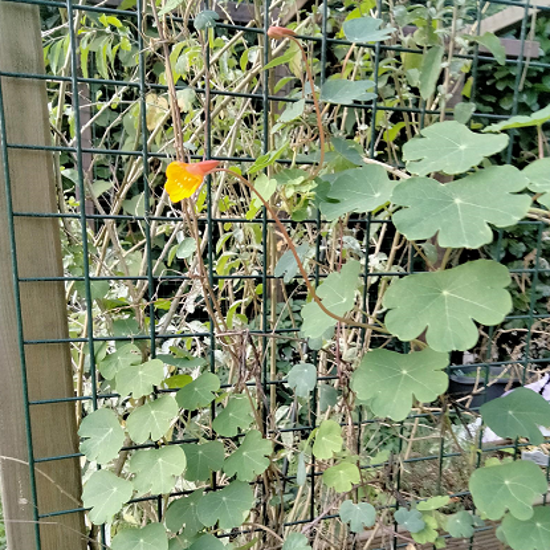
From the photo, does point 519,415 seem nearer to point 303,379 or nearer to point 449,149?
point 303,379

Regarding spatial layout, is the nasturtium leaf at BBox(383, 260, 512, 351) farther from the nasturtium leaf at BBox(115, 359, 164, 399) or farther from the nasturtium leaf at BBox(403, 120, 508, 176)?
the nasturtium leaf at BBox(115, 359, 164, 399)

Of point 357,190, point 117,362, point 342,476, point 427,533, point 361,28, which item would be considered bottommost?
point 427,533

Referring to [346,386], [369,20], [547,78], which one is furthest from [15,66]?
[547,78]

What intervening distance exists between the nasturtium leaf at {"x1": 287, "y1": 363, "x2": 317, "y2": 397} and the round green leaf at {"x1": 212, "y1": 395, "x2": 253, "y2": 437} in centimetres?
11

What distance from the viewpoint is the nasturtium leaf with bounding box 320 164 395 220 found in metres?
0.79

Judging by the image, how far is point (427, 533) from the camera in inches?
37.5

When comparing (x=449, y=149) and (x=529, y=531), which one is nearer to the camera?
(x=449, y=149)

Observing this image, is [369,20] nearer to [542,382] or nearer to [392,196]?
[392,196]

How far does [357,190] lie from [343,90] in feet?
0.68

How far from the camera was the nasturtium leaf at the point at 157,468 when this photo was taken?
0.84 meters

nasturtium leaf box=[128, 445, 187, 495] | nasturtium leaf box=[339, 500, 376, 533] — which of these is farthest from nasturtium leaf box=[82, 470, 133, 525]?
nasturtium leaf box=[339, 500, 376, 533]

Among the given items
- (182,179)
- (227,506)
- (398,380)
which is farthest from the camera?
(227,506)

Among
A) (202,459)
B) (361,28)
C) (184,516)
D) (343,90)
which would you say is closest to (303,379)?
(202,459)

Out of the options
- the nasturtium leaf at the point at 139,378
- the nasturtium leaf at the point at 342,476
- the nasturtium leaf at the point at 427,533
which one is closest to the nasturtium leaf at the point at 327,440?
the nasturtium leaf at the point at 342,476
